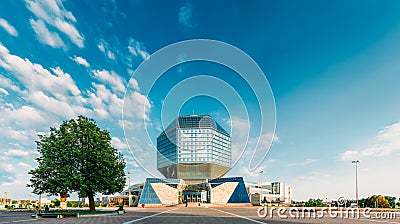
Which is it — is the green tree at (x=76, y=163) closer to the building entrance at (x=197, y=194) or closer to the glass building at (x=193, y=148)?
the building entrance at (x=197, y=194)

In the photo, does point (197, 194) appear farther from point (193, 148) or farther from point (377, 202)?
point (377, 202)

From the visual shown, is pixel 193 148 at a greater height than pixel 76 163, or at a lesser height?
greater

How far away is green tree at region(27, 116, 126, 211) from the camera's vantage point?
32312 millimetres

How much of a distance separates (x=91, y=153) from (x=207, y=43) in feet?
66.0

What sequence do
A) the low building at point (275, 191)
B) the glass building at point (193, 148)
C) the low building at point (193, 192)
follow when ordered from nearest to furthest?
the low building at point (193, 192) < the low building at point (275, 191) < the glass building at point (193, 148)

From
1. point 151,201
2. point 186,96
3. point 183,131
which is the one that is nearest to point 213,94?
point 186,96

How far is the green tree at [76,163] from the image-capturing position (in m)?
32.3

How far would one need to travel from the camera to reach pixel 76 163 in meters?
33.6
